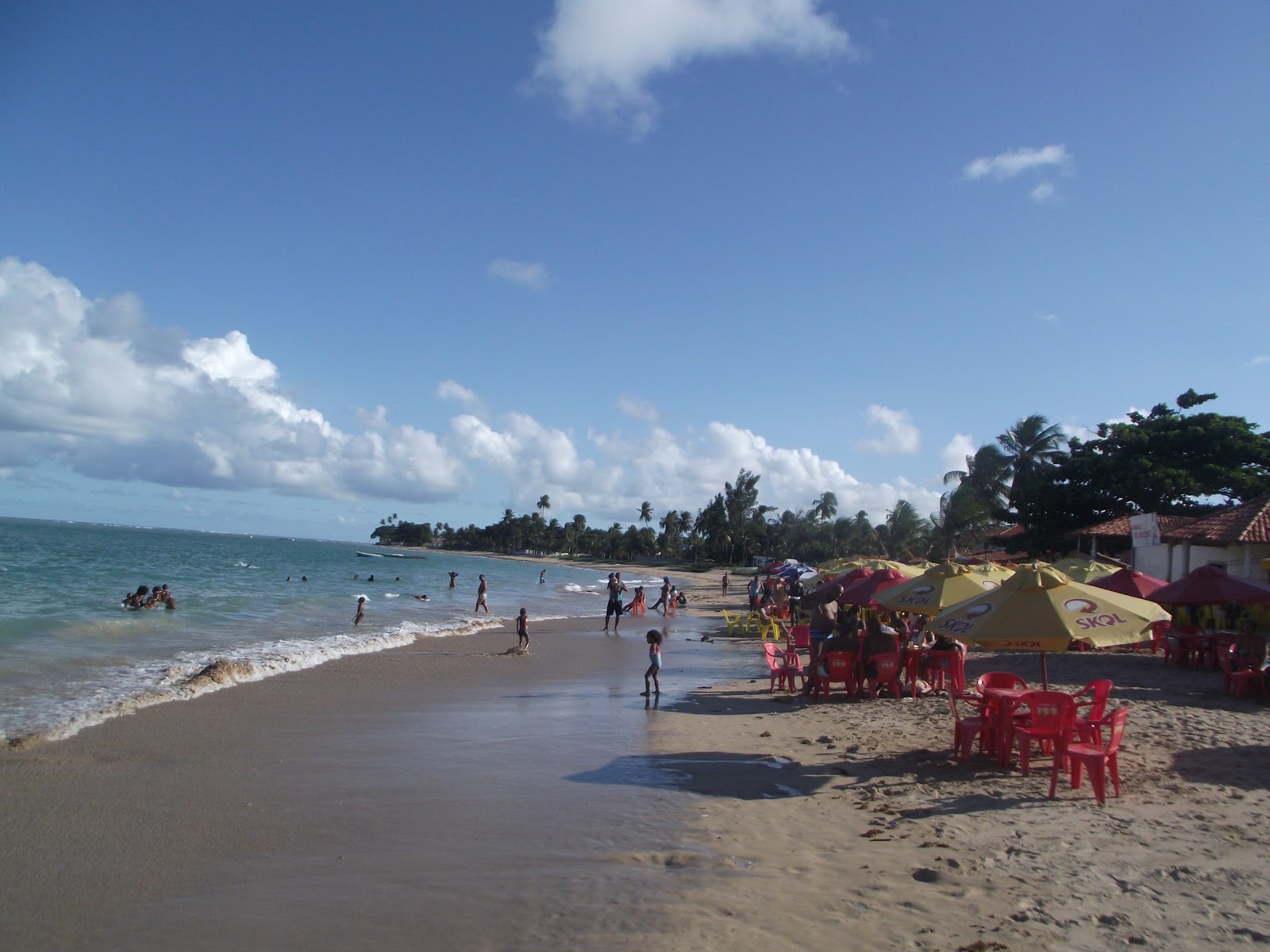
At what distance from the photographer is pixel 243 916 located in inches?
190

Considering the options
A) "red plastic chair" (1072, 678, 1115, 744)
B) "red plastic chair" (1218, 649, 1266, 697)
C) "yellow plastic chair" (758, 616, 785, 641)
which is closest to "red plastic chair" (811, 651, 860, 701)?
"red plastic chair" (1072, 678, 1115, 744)

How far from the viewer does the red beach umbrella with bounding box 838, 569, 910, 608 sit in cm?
1198

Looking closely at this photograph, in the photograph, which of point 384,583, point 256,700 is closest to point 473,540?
point 384,583

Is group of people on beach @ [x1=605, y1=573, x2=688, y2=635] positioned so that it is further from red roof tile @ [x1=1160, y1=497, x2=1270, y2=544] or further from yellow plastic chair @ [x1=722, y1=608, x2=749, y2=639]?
red roof tile @ [x1=1160, y1=497, x2=1270, y2=544]

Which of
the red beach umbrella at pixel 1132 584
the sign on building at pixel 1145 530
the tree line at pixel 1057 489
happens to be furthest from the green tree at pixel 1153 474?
the red beach umbrella at pixel 1132 584

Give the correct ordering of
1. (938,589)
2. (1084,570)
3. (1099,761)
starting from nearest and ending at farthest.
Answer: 1. (1099,761)
2. (938,589)
3. (1084,570)

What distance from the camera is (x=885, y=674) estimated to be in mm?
11398

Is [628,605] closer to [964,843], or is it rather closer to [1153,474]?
[1153,474]

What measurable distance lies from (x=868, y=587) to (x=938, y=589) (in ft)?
8.89

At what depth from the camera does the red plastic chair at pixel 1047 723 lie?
263 inches

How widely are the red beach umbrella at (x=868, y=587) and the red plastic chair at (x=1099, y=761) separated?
507 cm

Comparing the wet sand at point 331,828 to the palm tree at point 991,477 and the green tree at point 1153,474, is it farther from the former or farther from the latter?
the palm tree at point 991,477

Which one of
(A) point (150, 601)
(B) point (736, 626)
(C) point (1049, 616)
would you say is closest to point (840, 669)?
(C) point (1049, 616)

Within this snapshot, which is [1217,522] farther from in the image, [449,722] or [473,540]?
[473,540]
